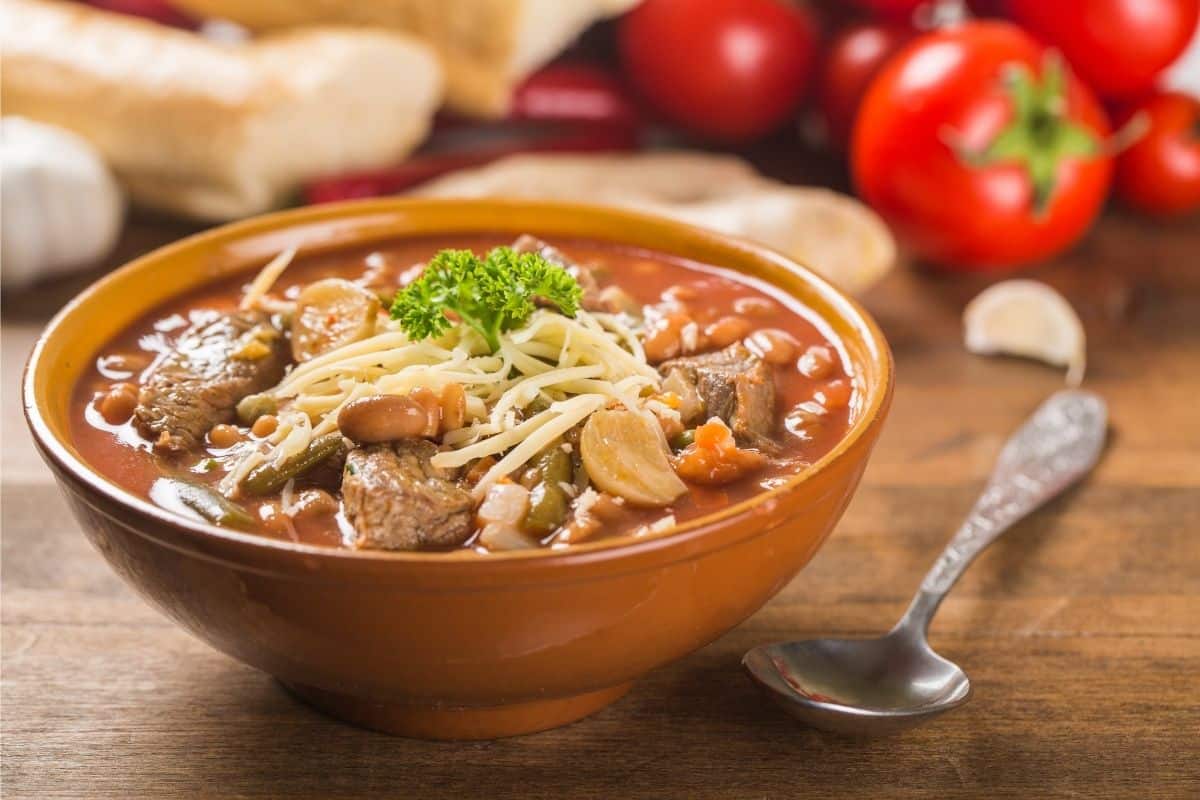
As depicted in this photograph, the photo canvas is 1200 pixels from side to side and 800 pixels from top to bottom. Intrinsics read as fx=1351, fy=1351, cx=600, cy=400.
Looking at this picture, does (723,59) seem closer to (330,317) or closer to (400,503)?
(330,317)

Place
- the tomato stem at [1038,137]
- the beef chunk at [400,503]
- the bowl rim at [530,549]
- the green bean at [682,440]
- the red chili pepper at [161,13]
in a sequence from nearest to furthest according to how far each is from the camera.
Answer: the bowl rim at [530,549]
the beef chunk at [400,503]
the green bean at [682,440]
the tomato stem at [1038,137]
the red chili pepper at [161,13]

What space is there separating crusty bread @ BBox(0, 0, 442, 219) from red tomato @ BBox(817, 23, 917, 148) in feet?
5.65

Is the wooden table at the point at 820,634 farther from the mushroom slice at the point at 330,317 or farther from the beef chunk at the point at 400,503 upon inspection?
the mushroom slice at the point at 330,317

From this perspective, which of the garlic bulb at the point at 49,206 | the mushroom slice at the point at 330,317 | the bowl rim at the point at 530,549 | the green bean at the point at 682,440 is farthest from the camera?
the garlic bulb at the point at 49,206

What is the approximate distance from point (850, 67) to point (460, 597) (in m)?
4.14

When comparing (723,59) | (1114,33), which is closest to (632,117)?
(723,59)

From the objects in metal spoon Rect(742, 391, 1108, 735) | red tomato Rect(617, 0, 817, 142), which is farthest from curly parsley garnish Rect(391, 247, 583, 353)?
red tomato Rect(617, 0, 817, 142)

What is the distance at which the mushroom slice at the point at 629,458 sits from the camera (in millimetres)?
2547

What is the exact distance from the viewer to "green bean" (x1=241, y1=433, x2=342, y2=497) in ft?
8.43

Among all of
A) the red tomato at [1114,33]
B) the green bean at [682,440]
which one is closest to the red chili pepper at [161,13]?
the red tomato at [1114,33]

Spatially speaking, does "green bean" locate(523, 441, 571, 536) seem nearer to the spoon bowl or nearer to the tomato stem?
the spoon bowl

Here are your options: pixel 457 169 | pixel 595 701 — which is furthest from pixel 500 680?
pixel 457 169

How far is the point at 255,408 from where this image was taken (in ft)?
9.29

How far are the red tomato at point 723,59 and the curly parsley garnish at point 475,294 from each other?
329 centimetres
